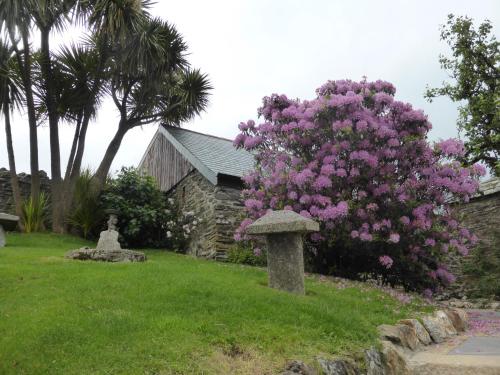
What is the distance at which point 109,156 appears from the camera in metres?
15.2

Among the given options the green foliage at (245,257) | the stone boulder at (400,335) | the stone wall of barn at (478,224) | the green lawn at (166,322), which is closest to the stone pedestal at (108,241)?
the green lawn at (166,322)

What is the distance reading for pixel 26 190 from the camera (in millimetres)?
14672

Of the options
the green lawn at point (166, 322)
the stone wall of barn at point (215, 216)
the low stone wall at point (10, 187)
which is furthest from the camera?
the low stone wall at point (10, 187)

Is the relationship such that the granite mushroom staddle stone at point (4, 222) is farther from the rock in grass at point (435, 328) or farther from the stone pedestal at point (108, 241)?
the rock in grass at point (435, 328)

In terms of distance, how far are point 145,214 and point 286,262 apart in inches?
337

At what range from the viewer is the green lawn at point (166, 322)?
11.9 ft

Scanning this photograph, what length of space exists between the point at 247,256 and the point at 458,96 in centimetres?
867

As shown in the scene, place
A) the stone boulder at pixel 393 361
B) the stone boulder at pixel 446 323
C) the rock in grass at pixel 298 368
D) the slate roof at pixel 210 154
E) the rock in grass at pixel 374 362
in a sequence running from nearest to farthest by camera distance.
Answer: the rock in grass at pixel 298 368
the rock in grass at pixel 374 362
the stone boulder at pixel 393 361
the stone boulder at pixel 446 323
the slate roof at pixel 210 154

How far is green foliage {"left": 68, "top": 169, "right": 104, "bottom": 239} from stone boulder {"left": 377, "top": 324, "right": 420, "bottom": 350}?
10359mm

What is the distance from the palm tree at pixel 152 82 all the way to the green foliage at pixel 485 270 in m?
10.2

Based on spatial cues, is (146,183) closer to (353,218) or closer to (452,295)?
(353,218)

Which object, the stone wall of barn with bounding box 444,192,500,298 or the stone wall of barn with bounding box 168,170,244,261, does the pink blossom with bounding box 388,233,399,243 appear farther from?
the stone wall of barn with bounding box 444,192,500,298

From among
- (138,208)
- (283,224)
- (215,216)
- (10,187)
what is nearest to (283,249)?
(283,224)

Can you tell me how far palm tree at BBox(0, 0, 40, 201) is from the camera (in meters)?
12.0
